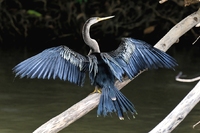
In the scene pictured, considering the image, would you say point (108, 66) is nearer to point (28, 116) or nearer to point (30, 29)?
point (28, 116)

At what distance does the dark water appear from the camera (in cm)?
479

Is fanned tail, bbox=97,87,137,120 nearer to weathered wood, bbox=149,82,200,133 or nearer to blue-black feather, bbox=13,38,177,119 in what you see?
blue-black feather, bbox=13,38,177,119

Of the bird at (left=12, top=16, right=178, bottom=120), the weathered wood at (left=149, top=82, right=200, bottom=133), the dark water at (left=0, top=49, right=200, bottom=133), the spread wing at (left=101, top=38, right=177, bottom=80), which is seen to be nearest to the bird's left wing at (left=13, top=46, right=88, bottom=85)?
the bird at (left=12, top=16, right=178, bottom=120)

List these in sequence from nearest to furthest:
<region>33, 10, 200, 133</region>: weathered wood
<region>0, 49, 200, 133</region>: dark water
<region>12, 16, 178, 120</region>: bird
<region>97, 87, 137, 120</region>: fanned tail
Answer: <region>33, 10, 200, 133</region>: weathered wood, <region>97, 87, 137, 120</region>: fanned tail, <region>12, 16, 178, 120</region>: bird, <region>0, 49, 200, 133</region>: dark water

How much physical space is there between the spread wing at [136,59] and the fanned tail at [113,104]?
0.13 meters

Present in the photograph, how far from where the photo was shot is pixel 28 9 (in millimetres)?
9305

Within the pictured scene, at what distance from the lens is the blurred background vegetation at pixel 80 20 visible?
9023mm

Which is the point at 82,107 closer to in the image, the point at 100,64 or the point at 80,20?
the point at 100,64

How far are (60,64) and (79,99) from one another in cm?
212

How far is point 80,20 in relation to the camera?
910cm

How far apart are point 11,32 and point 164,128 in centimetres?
665

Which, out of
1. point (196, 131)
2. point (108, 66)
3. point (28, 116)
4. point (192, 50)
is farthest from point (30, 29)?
point (108, 66)

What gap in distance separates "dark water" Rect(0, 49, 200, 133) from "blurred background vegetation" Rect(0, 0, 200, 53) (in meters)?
1.99

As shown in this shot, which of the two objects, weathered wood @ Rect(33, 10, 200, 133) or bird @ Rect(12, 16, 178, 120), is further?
bird @ Rect(12, 16, 178, 120)
